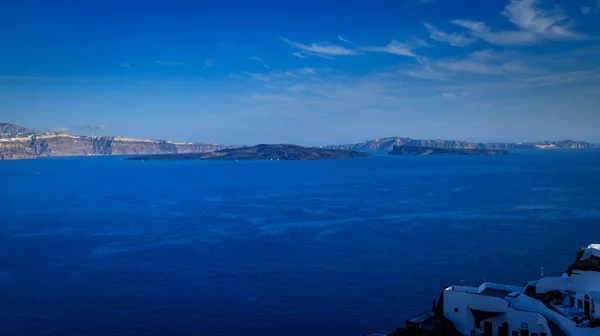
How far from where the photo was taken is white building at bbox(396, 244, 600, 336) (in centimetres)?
1467

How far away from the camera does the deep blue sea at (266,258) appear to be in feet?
86.6

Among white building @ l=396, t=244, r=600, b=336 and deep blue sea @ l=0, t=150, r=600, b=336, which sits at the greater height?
white building @ l=396, t=244, r=600, b=336

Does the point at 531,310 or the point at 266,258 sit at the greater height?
the point at 531,310

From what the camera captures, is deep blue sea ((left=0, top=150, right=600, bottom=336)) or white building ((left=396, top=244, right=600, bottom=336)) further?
deep blue sea ((left=0, top=150, right=600, bottom=336))

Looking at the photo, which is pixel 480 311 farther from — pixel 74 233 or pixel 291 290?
pixel 74 233

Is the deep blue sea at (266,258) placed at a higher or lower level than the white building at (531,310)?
lower

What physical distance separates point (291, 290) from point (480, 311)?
15986 mm

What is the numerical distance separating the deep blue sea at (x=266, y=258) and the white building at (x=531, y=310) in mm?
8361

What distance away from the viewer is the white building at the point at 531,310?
48.1ft

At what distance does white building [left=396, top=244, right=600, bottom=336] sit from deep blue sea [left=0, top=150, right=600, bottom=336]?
836 cm

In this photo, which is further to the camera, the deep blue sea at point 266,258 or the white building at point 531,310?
the deep blue sea at point 266,258

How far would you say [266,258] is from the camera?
38469mm

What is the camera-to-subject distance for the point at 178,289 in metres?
31.0

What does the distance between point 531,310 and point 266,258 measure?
2477 cm
